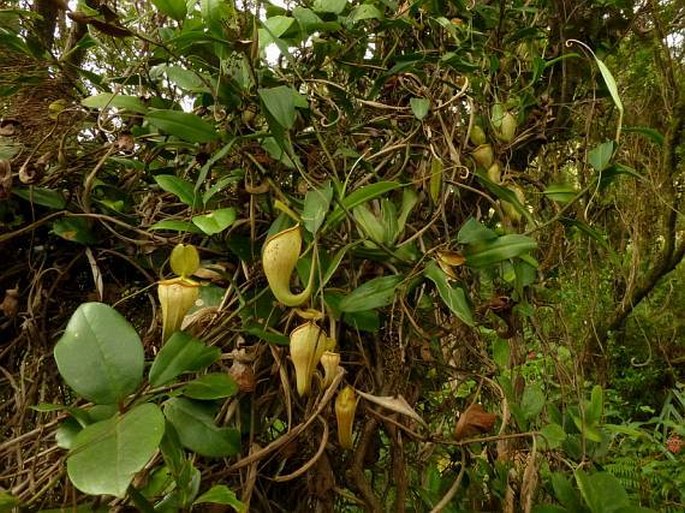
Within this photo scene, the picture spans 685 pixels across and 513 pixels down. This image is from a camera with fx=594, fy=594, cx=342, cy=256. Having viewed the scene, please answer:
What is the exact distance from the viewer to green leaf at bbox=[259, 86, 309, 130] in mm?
441

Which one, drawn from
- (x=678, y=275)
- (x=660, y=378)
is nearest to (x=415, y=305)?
(x=660, y=378)

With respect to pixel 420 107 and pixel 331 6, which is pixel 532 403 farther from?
pixel 331 6

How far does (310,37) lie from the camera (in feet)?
2.14

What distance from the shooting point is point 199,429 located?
36 centimetres

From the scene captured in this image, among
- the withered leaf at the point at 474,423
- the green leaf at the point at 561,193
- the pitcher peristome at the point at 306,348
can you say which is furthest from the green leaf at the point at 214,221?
the green leaf at the point at 561,193

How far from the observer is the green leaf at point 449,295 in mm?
445

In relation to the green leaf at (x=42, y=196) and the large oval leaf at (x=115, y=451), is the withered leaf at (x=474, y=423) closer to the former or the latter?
the large oval leaf at (x=115, y=451)

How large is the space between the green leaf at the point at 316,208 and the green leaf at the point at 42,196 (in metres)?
0.24

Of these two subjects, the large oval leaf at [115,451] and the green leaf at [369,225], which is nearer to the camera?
the large oval leaf at [115,451]

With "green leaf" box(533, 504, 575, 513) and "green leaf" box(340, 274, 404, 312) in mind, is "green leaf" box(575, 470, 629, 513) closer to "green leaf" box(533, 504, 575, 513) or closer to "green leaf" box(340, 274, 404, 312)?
"green leaf" box(533, 504, 575, 513)

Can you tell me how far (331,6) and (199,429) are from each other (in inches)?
17.8

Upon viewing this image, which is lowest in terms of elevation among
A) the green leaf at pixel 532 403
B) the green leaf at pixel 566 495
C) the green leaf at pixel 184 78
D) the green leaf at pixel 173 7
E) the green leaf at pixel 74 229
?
the green leaf at pixel 566 495

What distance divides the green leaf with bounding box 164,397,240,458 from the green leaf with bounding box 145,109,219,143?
22 centimetres

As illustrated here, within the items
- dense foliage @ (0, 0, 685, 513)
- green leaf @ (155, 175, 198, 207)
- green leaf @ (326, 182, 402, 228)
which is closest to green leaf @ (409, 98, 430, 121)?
dense foliage @ (0, 0, 685, 513)
